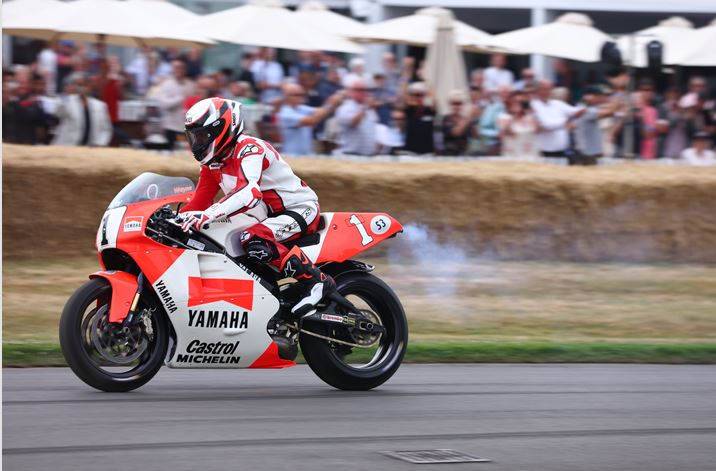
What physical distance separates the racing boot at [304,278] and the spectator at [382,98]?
22.8 ft

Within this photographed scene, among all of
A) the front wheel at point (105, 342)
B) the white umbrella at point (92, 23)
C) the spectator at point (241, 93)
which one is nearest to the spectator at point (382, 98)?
the spectator at point (241, 93)

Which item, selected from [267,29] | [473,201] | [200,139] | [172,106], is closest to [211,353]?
[200,139]

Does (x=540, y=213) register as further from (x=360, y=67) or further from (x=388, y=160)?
(x=360, y=67)

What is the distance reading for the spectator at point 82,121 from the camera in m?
13.1

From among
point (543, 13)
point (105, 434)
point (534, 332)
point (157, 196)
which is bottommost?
point (534, 332)

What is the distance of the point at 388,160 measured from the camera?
1347 cm

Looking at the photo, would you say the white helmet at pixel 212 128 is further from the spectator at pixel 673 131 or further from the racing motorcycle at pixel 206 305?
the spectator at pixel 673 131

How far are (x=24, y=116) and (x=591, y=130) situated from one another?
259 inches

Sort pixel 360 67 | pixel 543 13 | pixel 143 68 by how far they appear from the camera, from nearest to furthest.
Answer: pixel 360 67
pixel 143 68
pixel 543 13

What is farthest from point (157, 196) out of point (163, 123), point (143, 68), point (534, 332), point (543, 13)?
point (543, 13)

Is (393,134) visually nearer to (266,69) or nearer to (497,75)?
(266,69)

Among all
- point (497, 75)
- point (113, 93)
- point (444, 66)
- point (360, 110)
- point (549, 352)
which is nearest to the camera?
point (549, 352)

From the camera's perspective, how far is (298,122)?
1347cm

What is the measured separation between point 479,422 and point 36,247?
23.8 ft
